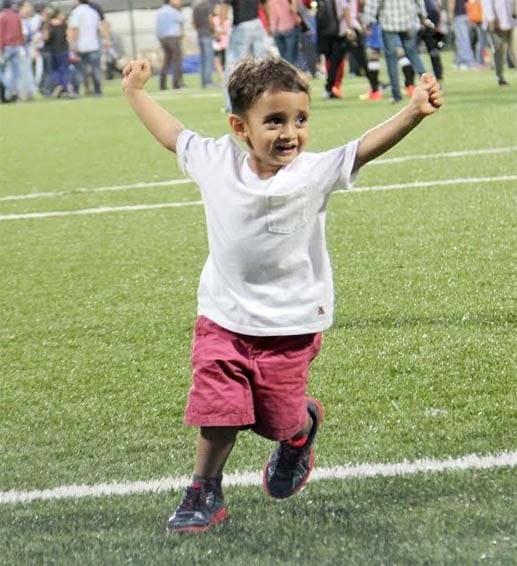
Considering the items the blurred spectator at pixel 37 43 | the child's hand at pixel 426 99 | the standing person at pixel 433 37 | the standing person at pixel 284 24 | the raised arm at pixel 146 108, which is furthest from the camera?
the blurred spectator at pixel 37 43

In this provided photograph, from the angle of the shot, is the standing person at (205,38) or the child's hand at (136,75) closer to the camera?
the child's hand at (136,75)

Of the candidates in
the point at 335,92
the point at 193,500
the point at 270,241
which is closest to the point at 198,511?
the point at 193,500

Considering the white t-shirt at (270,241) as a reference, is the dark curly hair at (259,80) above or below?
above

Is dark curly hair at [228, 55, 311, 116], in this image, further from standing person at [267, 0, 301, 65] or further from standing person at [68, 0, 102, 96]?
standing person at [68, 0, 102, 96]

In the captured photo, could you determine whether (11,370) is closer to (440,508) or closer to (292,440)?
(292,440)

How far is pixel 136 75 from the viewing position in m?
4.69

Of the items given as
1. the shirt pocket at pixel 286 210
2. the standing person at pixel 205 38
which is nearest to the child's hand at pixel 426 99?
the shirt pocket at pixel 286 210

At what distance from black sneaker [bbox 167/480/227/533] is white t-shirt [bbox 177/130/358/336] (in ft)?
1.49

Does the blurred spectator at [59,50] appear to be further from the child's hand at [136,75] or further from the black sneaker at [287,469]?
the black sneaker at [287,469]

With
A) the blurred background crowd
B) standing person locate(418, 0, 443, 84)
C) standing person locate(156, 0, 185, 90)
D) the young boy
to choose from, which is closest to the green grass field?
the young boy

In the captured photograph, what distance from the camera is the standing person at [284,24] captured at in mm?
26531

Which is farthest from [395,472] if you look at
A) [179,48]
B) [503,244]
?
[179,48]

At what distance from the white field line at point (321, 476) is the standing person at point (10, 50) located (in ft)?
96.9

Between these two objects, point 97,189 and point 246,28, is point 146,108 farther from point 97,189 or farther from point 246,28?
point 246,28
